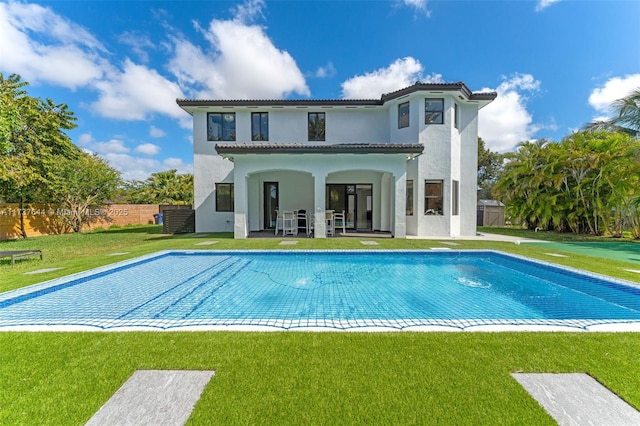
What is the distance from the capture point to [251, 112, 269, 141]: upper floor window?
1588cm

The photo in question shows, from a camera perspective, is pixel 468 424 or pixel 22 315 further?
pixel 22 315

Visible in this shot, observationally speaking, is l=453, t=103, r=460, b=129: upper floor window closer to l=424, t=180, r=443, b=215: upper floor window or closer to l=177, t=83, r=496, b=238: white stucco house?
l=177, t=83, r=496, b=238: white stucco house

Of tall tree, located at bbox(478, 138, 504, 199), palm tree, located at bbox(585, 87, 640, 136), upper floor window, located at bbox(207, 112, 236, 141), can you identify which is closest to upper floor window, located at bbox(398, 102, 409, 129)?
upper floor window, located at bbox(207, 112, 236, 141)

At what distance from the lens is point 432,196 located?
13.9 meters

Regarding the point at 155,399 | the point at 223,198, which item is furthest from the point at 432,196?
the point at 155,399

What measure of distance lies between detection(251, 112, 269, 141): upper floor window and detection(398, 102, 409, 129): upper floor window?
7670 mm

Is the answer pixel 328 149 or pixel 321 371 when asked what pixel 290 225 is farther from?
pixel 321 371

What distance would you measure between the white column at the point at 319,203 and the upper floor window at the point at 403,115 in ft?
18.1

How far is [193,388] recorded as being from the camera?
244 centimetres

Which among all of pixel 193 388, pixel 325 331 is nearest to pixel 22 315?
pixel 193 388

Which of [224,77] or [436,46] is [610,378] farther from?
[224,77]

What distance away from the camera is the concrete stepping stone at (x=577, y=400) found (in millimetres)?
2098

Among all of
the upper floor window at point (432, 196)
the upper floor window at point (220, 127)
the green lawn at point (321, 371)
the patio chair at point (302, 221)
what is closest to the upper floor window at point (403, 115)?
the upper floor window at point (432, 196)

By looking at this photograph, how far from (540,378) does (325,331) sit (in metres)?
2.30
